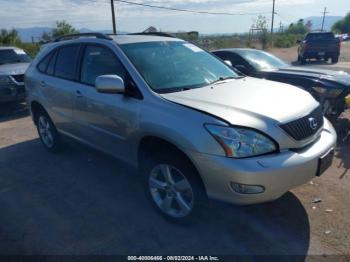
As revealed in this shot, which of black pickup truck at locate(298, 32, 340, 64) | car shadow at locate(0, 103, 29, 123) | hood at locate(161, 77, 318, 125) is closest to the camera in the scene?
hood at locate(161, 77, 318, 125)

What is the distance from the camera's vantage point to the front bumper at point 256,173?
8.24ft

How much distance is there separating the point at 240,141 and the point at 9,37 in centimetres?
2455

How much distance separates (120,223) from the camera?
10.8 ft

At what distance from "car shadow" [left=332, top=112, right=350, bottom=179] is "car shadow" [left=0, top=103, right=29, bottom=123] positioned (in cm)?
727

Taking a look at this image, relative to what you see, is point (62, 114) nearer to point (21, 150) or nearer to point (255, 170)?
point (21, 150)

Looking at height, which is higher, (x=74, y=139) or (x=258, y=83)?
(x=258, y=83)

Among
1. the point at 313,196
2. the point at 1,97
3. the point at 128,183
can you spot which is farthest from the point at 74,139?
the point at 1,97

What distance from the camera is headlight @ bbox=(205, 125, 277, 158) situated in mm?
2564

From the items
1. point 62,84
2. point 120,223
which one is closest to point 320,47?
point 62,84

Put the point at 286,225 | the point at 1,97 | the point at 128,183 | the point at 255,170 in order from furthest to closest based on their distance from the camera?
the point at 1,97 → the point at 128,183 → the point at 286,225 → the point at 255,170

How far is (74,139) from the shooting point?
454 centimetres

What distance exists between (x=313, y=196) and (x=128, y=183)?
2.21 metres

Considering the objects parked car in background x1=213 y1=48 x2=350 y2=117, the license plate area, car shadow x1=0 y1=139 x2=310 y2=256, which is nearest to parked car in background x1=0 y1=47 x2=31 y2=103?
car shadow x1=0 y1=139 x2=310 y2=256

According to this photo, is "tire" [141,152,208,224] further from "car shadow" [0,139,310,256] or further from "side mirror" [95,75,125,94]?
"side mirror" [95,75,125,94]
